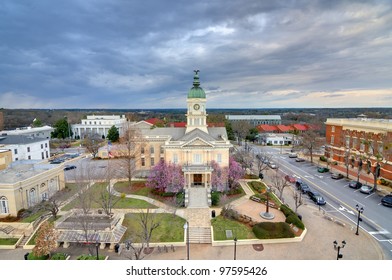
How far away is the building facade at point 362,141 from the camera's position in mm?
26703

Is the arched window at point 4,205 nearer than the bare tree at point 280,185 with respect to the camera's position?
Yes

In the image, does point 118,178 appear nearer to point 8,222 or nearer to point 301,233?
point 8,222

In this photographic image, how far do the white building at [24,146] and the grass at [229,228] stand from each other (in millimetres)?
33966

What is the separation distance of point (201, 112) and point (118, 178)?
13.6 m

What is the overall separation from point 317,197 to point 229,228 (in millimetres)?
11036

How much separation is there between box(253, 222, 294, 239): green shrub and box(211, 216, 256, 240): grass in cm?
50

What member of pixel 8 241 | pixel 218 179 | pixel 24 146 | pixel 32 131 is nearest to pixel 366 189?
pixel 218 179

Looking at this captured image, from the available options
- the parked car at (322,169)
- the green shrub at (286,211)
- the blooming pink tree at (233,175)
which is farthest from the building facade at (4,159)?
the parked car at (322,169)

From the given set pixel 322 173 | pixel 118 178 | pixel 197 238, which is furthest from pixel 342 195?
pixel 118 178

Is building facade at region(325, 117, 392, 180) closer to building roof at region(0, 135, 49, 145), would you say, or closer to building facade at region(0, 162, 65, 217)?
building facade at region(0, 162, 65, 217)

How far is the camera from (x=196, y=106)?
28.5m

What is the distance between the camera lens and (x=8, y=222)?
17109 mm

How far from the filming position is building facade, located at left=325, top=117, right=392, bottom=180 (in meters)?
26.7

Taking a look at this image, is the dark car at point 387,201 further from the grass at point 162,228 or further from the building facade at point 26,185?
the building facade at point 26,185
